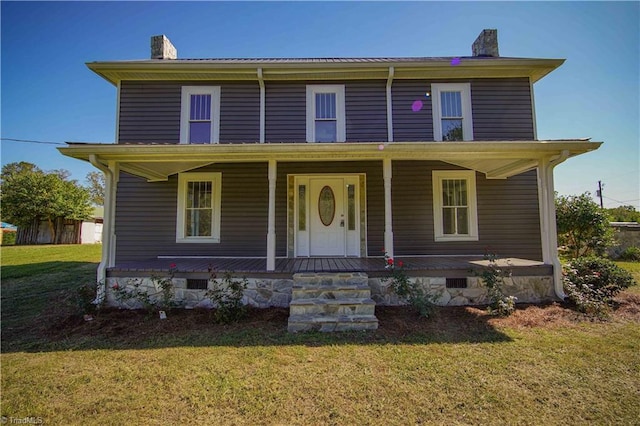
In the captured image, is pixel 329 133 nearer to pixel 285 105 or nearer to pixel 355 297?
pixel 285 105

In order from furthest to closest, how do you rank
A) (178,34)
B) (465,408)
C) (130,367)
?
Answer: 1. (178,34)
2. (130,367)
3. (465,408)

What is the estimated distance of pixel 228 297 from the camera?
4.37 m

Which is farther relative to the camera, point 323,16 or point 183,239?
point 323,16

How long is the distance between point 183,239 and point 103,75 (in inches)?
177

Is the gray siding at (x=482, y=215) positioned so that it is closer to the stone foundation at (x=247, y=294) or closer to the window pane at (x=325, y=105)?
the window pane at (x=325, y=105)

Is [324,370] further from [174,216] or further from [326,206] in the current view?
[174,216]

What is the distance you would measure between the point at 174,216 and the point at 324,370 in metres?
5.57

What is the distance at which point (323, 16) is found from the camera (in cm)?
765

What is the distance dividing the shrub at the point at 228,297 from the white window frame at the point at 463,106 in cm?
570

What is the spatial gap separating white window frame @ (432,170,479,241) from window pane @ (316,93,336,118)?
302 cm

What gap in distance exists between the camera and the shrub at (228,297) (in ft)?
13.7

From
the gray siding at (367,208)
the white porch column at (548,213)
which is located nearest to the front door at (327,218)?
the gray siding at (367,208)

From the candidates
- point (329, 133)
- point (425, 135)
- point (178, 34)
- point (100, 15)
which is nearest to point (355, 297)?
point (329, 133)

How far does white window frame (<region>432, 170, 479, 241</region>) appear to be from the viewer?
668 cm
